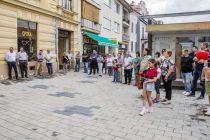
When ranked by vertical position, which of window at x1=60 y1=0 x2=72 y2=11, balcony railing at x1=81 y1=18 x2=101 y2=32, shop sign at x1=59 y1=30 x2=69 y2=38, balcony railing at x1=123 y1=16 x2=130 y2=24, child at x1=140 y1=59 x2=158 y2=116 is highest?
balcony railing at x1=123 y1=16 x2=130 y2=24

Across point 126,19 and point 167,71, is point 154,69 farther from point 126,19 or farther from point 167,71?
point 126,19

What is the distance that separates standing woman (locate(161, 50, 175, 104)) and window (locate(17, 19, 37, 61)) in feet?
28.0

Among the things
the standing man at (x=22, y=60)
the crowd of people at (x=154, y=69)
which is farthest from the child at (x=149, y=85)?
the standing man at (x=22, y=60)

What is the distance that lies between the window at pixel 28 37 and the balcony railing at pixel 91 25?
739 cm

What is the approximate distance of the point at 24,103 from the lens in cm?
727

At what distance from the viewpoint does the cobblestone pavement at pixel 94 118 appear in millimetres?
4824

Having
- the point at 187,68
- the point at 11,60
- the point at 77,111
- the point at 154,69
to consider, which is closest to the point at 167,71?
the point at 187,68

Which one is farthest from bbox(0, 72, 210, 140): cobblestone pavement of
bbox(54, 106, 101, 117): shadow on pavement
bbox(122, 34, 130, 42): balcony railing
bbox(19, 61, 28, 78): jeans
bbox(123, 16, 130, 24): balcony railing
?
bbox(123, 16, 130, 24): balcony railing

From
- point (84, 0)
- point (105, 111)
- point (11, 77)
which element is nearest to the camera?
point (105, 111)

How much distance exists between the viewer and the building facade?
12.2 metres

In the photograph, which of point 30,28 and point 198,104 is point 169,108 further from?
point 30,28

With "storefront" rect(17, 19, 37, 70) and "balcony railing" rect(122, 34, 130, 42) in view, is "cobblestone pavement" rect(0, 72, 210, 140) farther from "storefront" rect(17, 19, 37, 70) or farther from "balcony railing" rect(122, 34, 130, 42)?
"balcony railing" rect(122, 34, 130, 42)

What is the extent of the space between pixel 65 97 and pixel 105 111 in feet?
7.52

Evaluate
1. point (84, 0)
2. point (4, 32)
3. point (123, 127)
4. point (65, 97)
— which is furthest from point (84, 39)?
point (123, 127)
